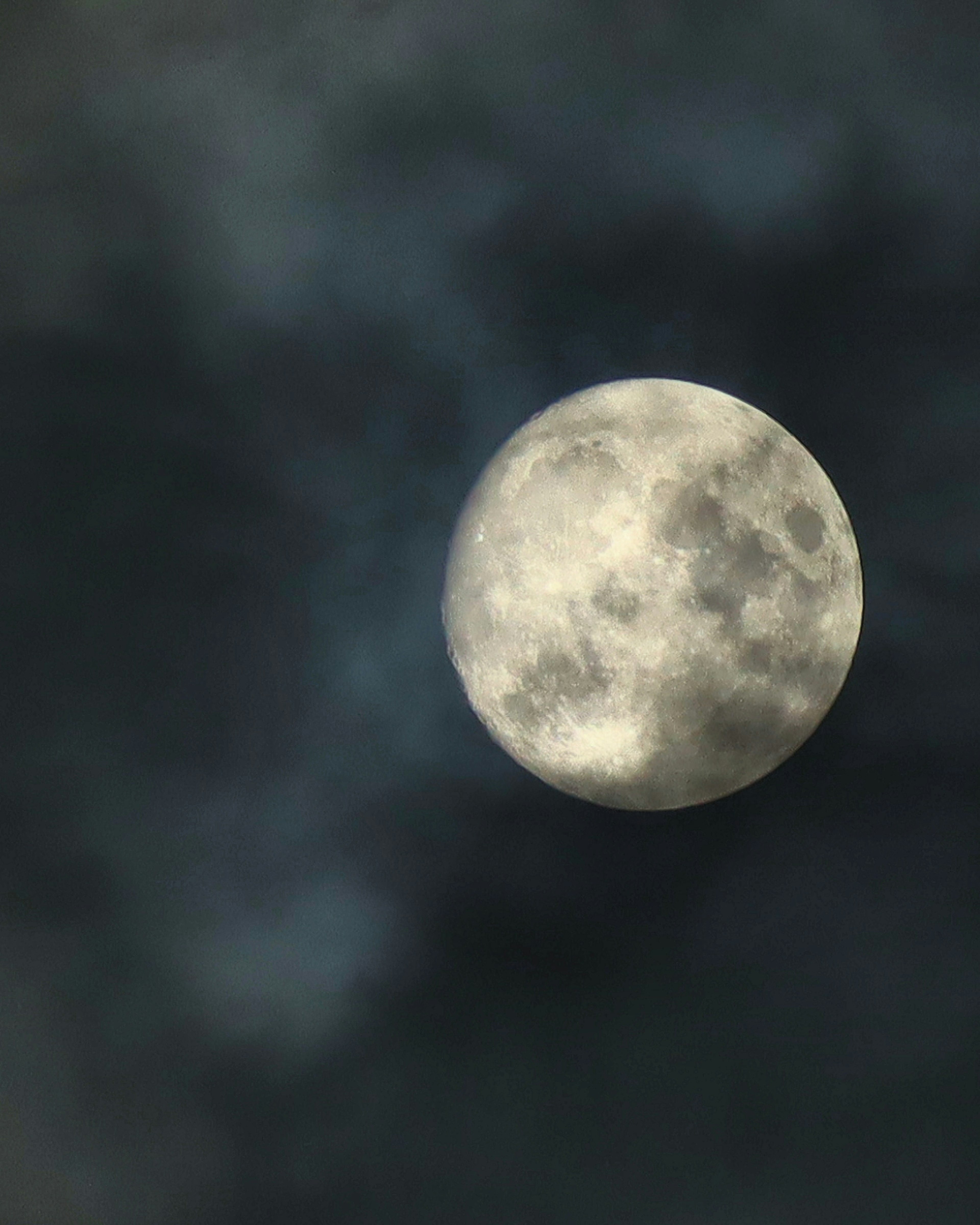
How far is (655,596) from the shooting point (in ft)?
50.3

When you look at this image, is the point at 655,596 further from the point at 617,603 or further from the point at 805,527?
the point at 805,527

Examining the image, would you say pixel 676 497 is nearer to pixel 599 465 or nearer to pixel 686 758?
pixel 599 465

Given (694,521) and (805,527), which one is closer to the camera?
(694,521)

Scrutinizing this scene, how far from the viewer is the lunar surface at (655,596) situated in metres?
15.4

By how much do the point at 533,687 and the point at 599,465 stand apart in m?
3.64

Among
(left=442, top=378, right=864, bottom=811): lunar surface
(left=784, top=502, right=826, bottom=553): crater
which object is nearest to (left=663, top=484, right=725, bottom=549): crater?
(left=442, top=378, right=864, bottom=811): lunar surface

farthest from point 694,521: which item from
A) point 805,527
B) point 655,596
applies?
Answer: point 805,527

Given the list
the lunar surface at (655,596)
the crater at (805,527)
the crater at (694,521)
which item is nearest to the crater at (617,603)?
the lunar surface at (655,596)

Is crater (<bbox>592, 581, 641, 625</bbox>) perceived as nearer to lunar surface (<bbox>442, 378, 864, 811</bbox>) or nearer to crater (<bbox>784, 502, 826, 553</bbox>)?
lunar surface (<bbox>442, 378, 864, 811</bbox>)

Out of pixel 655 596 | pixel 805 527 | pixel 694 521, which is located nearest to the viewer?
pixel 655 596

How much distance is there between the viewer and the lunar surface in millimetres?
15414

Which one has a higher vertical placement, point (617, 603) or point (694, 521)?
point (694, 521)

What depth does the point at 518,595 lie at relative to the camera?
634 inches

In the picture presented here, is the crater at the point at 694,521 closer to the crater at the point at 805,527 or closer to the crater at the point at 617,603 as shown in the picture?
the crater at the point at 617,603
